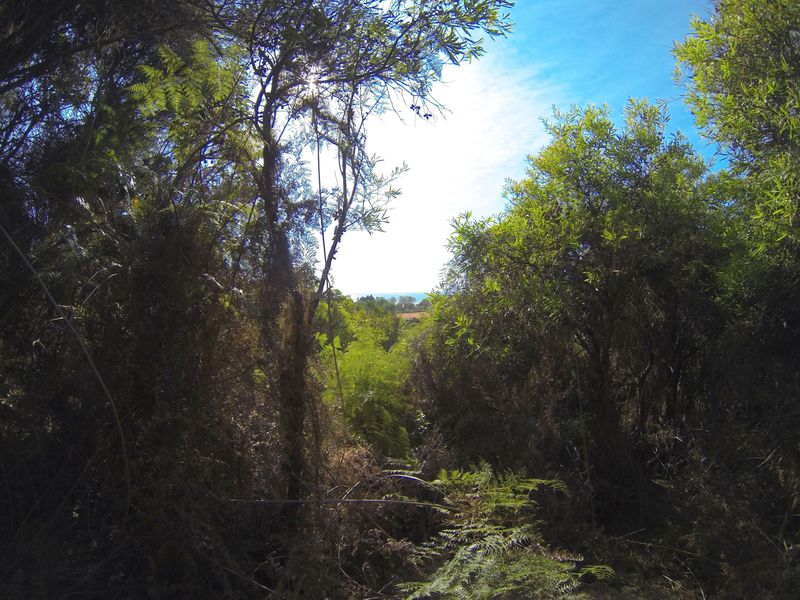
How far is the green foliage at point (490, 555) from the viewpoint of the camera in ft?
11.4

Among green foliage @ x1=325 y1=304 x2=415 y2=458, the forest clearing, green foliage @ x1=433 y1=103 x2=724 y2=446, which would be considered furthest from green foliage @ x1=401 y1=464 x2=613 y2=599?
green foliage @ x1=433 y1=103 x2=724 y2=446

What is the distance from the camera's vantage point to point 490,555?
378 cm

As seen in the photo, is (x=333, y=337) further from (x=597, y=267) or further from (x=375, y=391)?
(x=597, y=267)

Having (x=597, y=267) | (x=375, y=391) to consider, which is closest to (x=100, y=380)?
(x=375, y=391)

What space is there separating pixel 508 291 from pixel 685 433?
2263 mm

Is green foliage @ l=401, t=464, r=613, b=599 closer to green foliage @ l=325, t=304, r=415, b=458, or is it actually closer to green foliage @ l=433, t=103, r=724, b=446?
green foliage @ l=325, t=304, r=415, b=458

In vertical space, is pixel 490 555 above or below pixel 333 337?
below

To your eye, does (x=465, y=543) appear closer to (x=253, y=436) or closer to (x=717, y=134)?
(x=253, y=436)

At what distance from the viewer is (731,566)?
4.50 m

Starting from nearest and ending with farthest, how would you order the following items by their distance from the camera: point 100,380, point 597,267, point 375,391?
point 100,380 < point 597,267 < point 375,391

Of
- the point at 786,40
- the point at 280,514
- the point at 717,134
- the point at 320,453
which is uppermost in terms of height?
the point at 786,40

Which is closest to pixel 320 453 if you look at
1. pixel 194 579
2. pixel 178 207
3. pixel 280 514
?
pixel 280 514

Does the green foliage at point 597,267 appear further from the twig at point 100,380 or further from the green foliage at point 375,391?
the twig at point 100,380

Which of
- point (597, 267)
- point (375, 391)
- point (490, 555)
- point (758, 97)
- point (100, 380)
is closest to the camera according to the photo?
point (100, 380)
